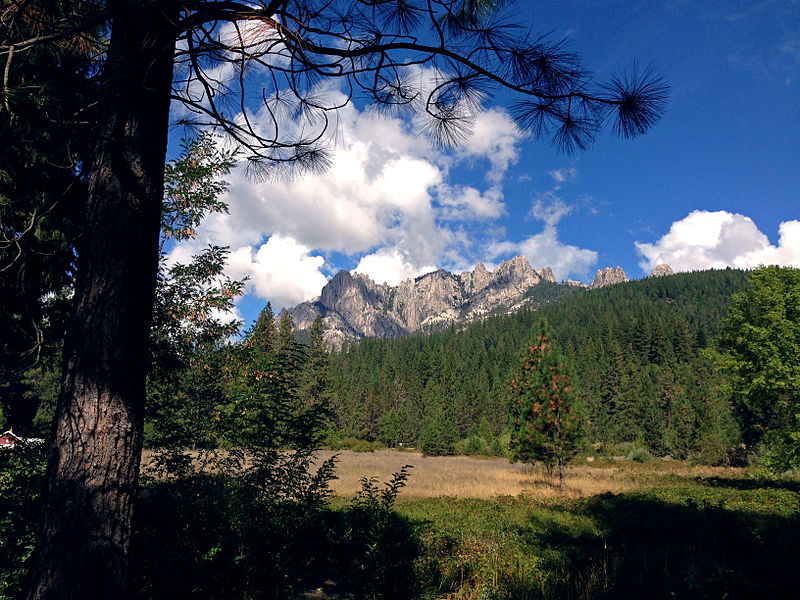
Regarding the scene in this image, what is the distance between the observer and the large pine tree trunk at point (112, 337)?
191 centimetres

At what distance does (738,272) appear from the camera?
143 m

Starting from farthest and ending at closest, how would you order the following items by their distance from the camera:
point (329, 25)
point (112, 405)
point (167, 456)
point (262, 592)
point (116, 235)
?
point (167, 456)
point (262, 592)
point (329, 25)
point (116, 235)
point (112, 405)

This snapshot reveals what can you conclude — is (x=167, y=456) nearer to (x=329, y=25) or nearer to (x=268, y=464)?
(x=268, y=464)

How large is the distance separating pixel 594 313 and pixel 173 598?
5317 inches

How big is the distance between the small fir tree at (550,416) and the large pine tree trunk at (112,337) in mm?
18657

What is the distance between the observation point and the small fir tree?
Result: 18.0 m

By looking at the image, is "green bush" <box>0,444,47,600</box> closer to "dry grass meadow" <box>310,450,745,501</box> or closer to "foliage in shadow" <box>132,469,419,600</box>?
"foliage in shadow" <box>132,469,419,600</box>

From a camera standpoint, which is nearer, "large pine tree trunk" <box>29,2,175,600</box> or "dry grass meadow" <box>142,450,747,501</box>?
"large pine tree trunk" <box>29,2,175,600</box>

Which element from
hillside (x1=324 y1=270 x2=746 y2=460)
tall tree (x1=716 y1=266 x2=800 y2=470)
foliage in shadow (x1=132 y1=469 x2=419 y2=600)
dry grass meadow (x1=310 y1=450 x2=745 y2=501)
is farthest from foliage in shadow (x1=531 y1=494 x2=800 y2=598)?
hillside (x1=324 y1=270 x2=746 y2=460)

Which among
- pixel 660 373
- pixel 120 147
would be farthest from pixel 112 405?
pixel 660 373

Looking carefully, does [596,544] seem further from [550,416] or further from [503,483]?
[503,483]

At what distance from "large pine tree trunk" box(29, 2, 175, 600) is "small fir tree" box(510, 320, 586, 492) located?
61.2ft

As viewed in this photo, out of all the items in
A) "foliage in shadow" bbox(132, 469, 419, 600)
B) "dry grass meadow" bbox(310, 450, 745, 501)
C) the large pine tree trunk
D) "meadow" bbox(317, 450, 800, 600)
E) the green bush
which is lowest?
"dry grass meadow" bbox(310, 450, 745, 501)

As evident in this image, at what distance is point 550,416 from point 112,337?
62.0 ft
